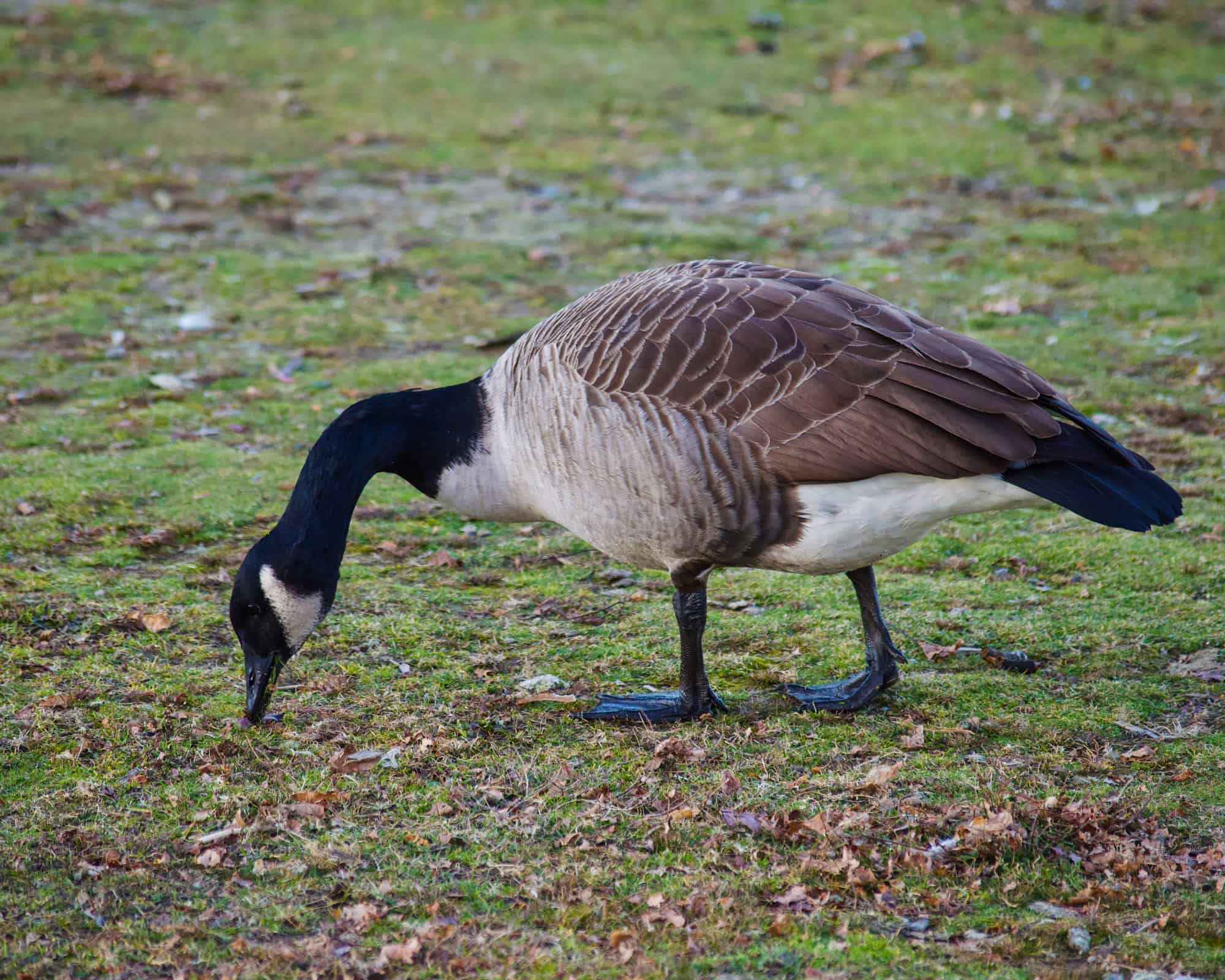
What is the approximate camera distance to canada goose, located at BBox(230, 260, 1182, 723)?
14.9 ft

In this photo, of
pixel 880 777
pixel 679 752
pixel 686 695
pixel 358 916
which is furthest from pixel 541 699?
pixel 358 916

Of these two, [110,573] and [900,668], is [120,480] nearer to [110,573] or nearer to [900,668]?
[110,573]

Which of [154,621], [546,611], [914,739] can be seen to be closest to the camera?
[914,739]

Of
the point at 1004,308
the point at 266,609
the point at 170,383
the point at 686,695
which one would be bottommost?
the point at 170,383

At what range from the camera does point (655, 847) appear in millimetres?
4203

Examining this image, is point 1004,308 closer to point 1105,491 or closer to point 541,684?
point 1105,491

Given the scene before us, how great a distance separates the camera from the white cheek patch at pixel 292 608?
4.94 metres

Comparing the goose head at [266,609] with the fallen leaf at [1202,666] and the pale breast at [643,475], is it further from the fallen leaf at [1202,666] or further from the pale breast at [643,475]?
the fallen leaf at [1202,666]

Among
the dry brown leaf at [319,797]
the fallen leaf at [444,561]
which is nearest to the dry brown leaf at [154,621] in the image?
the fallen leaf at [444,561]

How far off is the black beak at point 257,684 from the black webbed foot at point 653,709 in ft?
4.00

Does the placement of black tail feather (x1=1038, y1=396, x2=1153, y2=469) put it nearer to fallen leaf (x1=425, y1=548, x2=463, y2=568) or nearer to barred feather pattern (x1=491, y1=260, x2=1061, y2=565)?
barred feather pattern (x1=491, y1=260, x2=1061, y2=565)

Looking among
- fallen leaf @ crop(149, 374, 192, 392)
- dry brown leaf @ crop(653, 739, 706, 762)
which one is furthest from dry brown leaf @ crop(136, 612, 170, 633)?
fallen leaf @ crop(149, 374, 192, 392)

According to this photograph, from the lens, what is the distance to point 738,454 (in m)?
4.73

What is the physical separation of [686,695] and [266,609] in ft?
5.50
